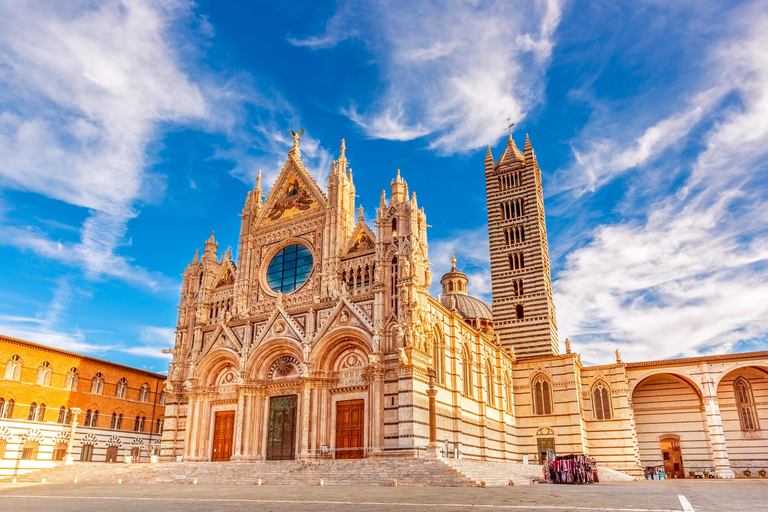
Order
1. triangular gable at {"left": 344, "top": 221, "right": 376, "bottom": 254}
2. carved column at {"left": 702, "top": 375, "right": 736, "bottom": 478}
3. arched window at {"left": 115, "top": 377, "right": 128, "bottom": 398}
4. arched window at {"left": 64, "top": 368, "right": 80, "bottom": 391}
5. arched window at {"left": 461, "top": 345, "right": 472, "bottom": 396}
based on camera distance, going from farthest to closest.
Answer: arched window at {"left": 115, "top": 377, "right": 128, "bottom": 398} → carved column at {"left": 702, "top": 375, "right": 736, "bottom": 478} → arched window at {"left": 64, "top": 368, "right": 80, "bottom": 391} → arched window at {"left": 461, "top": 345, "right": 472, "bottom": 396} → triangular gable at {"left": 344, "top": 221, "right": 376, "bottom": 254}

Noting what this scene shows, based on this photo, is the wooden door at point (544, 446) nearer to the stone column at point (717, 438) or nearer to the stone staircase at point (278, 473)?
the stone column at point (717, 438)

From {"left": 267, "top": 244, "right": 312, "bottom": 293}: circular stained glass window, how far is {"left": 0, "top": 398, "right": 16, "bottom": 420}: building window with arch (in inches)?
632

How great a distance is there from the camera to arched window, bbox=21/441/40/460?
109ft

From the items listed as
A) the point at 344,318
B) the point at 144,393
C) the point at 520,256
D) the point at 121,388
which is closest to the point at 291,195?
the point at 344,318

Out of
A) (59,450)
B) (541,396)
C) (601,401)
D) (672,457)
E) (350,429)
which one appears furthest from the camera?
(672,457)

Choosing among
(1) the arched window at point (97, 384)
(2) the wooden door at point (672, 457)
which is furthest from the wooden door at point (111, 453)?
(2) the wooden door at point (672, 457)

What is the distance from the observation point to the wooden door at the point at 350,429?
92.9ft

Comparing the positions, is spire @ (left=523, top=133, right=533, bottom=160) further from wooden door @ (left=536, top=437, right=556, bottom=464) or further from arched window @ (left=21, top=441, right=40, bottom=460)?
arched window @ (left=21, top=441, right=40, bottom=460)

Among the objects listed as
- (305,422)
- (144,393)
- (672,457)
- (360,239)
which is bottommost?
(672,457)

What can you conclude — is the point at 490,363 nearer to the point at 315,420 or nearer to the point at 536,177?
the point at 315,420

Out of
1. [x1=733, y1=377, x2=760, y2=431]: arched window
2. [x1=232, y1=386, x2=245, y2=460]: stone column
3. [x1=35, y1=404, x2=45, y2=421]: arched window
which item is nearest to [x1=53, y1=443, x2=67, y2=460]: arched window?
[x1=35, y1=404, x2=45, y2=421]: arched window

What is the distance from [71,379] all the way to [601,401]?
36.2 m

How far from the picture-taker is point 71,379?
36781 millimetres

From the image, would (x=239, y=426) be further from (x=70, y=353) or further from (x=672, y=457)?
(x=672, y=457)
